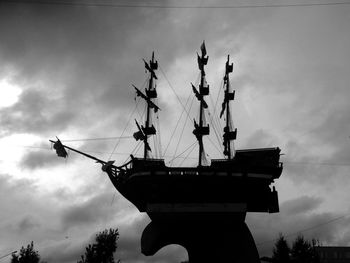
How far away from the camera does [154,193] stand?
37.9 meters

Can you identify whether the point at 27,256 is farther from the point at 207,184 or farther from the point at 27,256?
the point at 207,184

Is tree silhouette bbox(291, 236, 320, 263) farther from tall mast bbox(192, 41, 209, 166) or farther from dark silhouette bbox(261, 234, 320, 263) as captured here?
tall mast bbox(192, 41, 209, 166)

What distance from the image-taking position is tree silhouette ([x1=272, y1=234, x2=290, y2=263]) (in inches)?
1927

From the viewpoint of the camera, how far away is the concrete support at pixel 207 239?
1443 inches

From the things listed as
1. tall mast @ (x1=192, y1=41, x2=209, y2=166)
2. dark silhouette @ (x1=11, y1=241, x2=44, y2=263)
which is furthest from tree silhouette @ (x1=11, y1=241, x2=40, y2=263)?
tall mast @ (x1=192, y1=41, x2=209, y2=166)

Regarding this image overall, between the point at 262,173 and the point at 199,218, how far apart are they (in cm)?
798

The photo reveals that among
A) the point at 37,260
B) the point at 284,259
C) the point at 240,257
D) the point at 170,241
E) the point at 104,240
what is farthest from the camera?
the point at 284,259

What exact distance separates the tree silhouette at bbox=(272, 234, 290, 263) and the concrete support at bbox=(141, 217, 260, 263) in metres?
14.2

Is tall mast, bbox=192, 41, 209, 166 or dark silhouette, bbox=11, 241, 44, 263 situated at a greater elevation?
tall mast, bbox=192, 41, 209, 166

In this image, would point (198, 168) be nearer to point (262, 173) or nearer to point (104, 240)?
point (262, 173)

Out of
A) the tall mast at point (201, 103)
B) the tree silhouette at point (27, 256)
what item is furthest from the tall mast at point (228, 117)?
the tree silhouette at point (27, 256)

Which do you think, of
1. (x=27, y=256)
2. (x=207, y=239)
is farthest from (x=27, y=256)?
(x=207, y=239)

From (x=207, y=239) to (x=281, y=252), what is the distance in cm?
1702

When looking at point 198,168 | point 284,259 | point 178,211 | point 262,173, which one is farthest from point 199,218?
point 284,259
